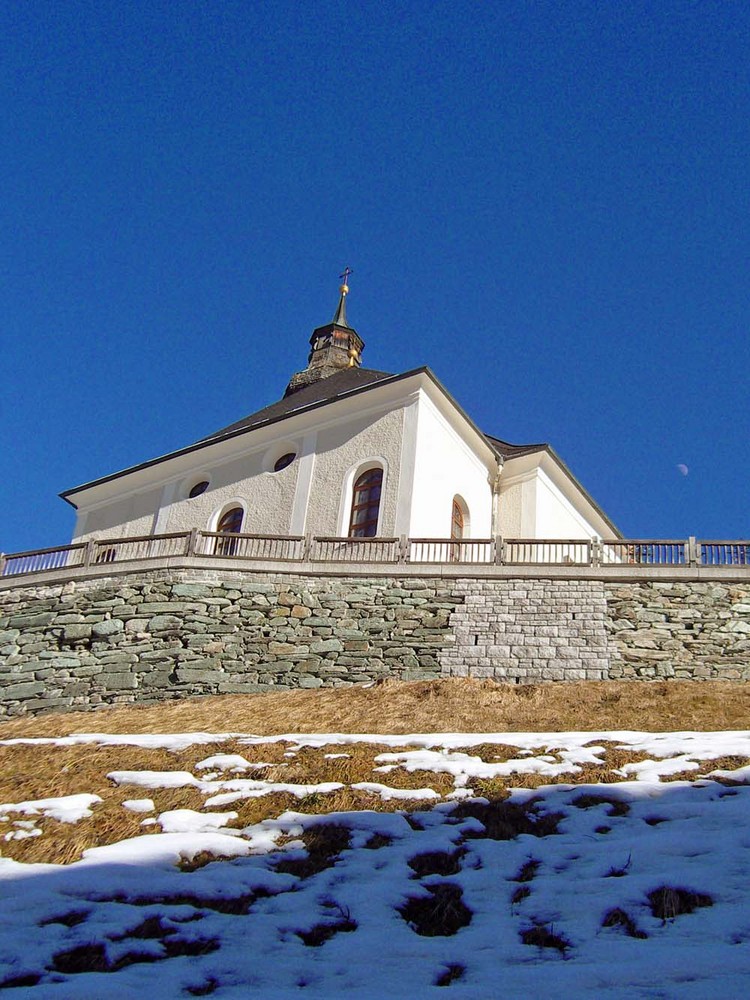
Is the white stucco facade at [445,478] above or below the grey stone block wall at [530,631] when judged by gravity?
above

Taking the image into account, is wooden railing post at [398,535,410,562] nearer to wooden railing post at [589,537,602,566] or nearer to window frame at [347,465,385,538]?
window frame at [347,465,385,538]

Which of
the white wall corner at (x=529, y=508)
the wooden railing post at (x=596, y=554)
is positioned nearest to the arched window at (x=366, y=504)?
the white wall corner at (x=529, y=508)

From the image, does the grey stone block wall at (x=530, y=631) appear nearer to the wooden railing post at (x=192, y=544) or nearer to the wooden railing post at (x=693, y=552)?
the wooden railing post at (x=693, y=552)

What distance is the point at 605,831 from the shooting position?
24.6 ft

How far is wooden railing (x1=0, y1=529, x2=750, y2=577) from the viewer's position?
18.4 meters

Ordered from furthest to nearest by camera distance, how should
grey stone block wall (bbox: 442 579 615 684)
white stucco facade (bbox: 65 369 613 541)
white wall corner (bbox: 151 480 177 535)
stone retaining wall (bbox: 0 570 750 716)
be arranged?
white wall corner (bbox: 151 480 177 535) → white stucco facade (bbox: 65 369 613 541) → stone retaining wall (bbox: 0 570 750 716) → grey stone block wall (bbox: 442 579 615 684)

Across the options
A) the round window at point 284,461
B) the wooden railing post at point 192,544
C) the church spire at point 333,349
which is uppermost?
the church spire at point 333,349

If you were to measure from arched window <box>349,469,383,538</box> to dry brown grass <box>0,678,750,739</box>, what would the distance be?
583 centimetres

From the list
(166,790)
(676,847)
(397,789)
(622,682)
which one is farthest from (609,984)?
(622,682)

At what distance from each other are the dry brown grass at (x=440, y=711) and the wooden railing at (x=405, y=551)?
2.98 meters

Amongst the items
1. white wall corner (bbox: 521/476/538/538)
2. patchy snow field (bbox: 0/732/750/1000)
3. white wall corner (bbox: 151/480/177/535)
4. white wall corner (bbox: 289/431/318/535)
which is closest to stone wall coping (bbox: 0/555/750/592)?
white wall corner (bbox: 289/431/318/535)

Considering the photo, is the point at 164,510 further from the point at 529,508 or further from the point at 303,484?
the point at 529,508

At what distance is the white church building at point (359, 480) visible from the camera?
22.2m

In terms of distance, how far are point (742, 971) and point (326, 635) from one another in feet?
45.8
